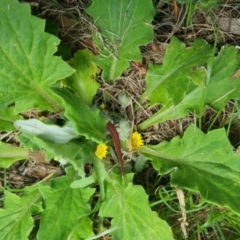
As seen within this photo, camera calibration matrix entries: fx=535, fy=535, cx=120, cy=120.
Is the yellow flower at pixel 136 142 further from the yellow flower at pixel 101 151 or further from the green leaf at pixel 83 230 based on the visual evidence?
the green leaf at pixel 83 230

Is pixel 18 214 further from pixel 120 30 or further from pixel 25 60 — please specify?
pixel 120 30

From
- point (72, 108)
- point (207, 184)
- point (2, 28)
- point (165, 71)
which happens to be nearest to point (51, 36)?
point (2, 28)

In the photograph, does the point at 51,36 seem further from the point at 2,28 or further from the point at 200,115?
the point at 200,115

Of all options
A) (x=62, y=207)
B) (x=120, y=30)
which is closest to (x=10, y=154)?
(x=62, y=207)

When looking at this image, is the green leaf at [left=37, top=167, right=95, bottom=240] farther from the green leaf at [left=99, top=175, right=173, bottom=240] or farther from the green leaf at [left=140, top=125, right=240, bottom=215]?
the green leaf at [left=140, top=125, right=240, bottom=215]

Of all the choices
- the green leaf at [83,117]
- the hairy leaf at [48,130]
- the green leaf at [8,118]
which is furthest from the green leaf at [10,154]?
the green leaf at [83,117]
